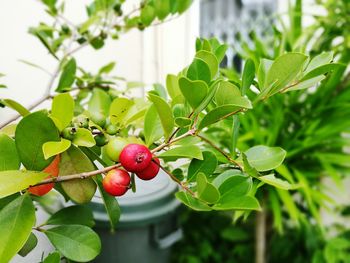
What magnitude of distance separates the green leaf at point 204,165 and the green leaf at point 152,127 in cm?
5

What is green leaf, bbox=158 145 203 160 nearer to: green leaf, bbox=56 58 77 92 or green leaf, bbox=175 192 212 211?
green leaf, bbox=175 192 212 211

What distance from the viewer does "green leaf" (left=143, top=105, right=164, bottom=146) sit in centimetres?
43

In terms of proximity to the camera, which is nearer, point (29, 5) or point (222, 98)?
point (222, 98)

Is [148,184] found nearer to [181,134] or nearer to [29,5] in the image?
[29,5]

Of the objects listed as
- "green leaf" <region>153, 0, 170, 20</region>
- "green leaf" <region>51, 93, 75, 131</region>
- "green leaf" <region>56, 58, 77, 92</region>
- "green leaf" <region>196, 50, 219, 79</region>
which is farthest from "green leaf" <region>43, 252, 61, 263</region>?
"green leaf" <region>153, 0, 170, 20</region>

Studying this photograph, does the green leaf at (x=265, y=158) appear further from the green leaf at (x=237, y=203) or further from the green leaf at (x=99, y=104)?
the green leaf at (x=99, y=104)

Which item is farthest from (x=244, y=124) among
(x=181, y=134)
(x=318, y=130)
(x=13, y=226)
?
(x=13, y=226)

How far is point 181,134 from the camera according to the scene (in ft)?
1.44

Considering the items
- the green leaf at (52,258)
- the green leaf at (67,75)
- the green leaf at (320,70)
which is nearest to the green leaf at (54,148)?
the green leaf at (52,258)

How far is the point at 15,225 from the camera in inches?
15.0

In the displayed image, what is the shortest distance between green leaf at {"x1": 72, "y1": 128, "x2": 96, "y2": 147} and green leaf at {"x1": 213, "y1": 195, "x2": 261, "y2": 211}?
5.5 inches

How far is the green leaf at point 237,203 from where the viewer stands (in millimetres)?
365

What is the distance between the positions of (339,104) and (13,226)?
1373mm

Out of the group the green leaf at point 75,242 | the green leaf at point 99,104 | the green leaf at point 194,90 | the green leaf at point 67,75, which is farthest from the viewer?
the green leaf at point 67,75
